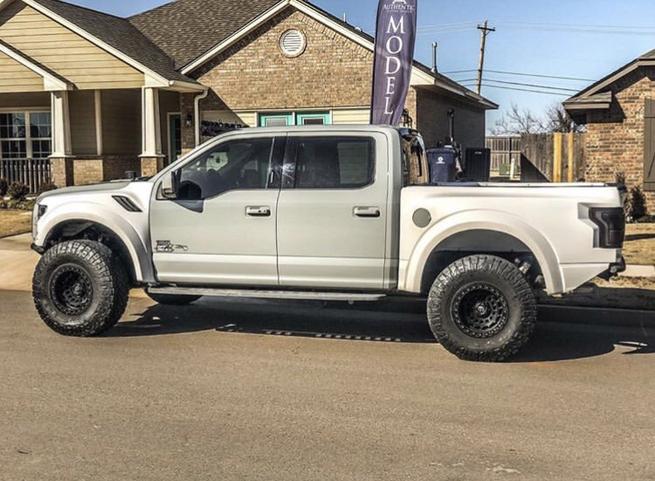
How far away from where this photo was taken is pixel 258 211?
22.9 ft

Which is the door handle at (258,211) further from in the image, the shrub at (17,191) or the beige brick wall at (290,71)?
the shrub at (17,191)

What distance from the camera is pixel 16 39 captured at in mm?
20984

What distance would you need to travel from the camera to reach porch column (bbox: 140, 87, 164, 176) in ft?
67.2

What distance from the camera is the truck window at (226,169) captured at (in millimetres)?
7180

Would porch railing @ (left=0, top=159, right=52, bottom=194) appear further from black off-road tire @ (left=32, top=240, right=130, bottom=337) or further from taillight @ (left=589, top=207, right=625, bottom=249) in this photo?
taillight @ (left=589, top=207, right=625, bottom=249)

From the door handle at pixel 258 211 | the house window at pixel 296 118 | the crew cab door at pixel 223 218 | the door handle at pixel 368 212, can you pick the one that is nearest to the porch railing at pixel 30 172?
the house window at pixel 296 118

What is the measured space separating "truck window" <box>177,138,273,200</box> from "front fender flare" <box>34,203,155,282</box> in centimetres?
60

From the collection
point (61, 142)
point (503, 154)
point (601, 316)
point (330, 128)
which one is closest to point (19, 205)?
point (61, 142)

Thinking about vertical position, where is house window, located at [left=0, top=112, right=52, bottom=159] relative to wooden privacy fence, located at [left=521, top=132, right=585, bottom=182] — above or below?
above

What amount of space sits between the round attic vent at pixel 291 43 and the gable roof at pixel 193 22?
10.2 ft

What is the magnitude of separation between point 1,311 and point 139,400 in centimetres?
413

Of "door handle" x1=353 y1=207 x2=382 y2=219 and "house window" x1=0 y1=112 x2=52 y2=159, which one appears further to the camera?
"house window" x1=0 y1=112 x2=52 y2=159

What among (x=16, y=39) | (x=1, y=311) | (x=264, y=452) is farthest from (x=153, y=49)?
(x=264, y=452)

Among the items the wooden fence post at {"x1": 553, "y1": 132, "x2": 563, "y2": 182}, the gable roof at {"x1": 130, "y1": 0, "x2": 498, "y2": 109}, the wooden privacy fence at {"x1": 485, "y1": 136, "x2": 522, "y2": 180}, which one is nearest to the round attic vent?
the gable roof at {"x1": 130, "y1": 0, "x2": 498, "y2": 109}
